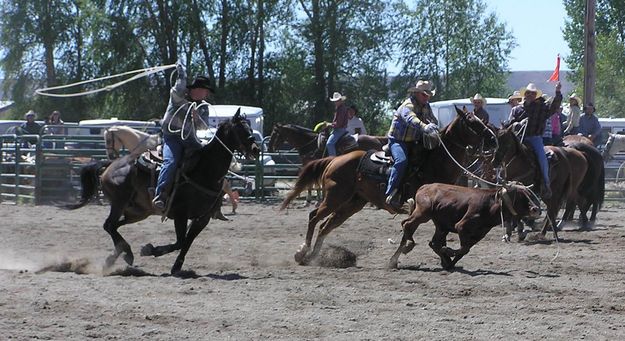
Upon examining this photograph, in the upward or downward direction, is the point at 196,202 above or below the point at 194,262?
above

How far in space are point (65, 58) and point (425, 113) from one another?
30.8 metres

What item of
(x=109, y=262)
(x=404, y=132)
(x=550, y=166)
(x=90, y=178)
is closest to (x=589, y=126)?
(x=550, y=166)

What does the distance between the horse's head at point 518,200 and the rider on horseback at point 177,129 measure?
3.05 metres

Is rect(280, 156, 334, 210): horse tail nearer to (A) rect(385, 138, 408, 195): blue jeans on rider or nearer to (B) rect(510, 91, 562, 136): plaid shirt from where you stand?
(A) rect(385, 138, 408, 195): blue jeans on rider

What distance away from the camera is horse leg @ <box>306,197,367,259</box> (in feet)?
39.4

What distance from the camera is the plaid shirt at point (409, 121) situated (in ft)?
38.1

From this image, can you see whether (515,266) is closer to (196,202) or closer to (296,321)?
(196,202)

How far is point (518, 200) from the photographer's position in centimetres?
1113

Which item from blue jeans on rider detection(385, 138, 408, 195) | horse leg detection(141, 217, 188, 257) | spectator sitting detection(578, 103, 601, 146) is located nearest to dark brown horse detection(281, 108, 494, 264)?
blue jeans on rider detection(385, 138, 408, 195)

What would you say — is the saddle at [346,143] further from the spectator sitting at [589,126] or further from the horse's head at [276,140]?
the spectator sitting at [589,126]

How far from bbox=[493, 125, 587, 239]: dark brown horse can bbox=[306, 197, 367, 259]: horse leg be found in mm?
2137

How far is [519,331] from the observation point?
753cm

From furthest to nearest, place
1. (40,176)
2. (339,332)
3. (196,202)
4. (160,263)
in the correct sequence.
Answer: (40,176), (160,263), (196,202), (339,332)

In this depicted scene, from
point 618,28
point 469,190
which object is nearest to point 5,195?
point 469,190
